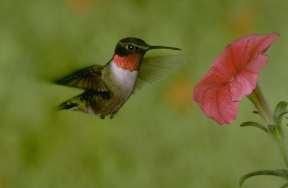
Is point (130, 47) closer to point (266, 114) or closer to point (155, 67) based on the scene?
point (155, 67)

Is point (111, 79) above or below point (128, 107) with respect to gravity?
above

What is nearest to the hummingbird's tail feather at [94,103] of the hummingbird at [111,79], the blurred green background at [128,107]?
the hummingbird at [111,79]

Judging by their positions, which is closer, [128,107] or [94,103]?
[94,103]

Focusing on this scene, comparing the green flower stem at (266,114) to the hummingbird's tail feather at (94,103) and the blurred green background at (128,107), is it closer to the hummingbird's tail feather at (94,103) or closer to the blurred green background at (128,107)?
the hummingbird's tail feather at (94,103)

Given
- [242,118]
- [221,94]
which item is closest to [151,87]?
[242,118]

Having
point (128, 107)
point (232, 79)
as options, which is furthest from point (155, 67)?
point (128, 107)

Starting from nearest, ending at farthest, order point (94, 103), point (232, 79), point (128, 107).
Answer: point (232, 79), point (94, 103), point (128, 107)

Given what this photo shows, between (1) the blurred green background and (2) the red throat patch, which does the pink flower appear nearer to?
(2) the red throat patch

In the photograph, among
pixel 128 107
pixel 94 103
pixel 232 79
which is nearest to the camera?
pixel 232 79
